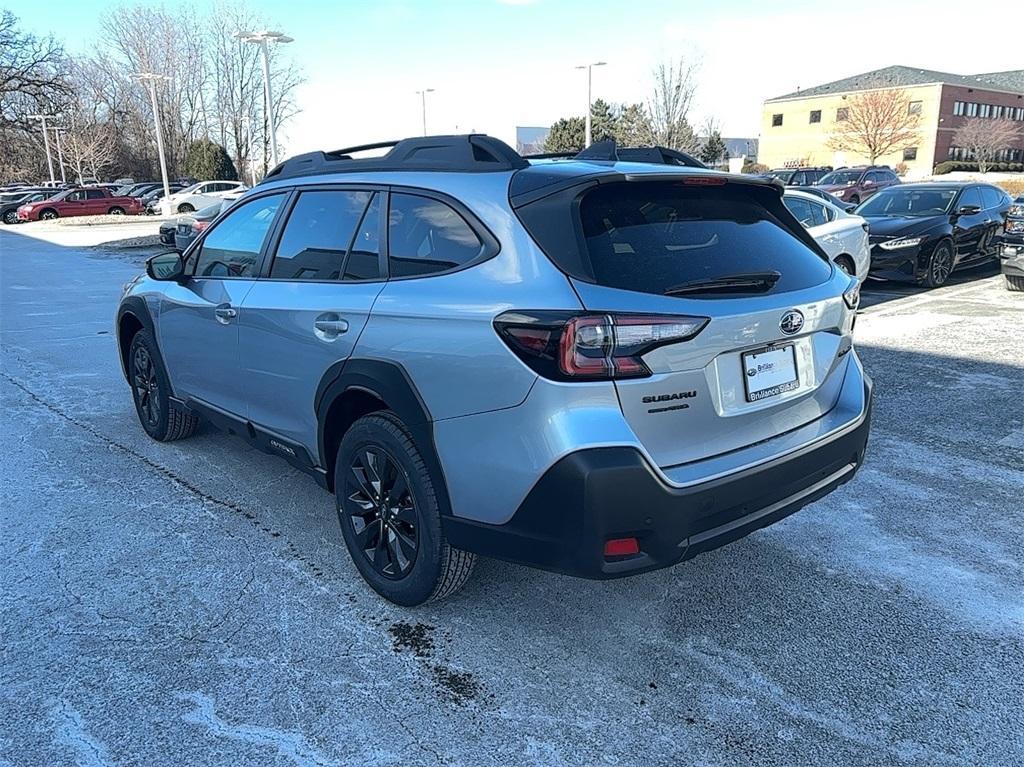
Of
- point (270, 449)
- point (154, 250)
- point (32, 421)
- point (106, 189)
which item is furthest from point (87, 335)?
point (106, 189)

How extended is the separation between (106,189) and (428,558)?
1649 inches

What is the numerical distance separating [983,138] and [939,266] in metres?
61.8

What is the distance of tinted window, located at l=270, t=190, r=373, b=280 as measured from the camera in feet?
11.2

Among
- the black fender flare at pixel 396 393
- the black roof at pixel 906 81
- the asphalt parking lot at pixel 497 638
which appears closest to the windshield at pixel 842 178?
the asphalt parking lot at pixel 497 638

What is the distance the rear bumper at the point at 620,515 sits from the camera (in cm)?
238

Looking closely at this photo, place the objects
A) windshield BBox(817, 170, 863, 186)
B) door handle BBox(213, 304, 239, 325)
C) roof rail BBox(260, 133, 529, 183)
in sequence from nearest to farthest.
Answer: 1. roof rail BBox(260, 133, 529, 183)
2. door handle BBox(213, 304, 239, 325)
3. windshield BBox(817, 170, 863, 186)

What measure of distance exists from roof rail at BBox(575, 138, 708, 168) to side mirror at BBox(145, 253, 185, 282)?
2589 mm

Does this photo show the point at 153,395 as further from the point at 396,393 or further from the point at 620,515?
the point at 620,515

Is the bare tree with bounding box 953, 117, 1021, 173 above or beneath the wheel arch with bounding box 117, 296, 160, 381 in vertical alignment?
above

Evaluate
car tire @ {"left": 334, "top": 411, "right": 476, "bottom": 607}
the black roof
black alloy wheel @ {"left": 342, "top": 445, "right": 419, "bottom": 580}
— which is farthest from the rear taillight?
the black roof

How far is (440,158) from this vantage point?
123 inches

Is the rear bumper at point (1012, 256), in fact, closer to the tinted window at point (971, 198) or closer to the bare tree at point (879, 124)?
the tinted window at point (971, 198)

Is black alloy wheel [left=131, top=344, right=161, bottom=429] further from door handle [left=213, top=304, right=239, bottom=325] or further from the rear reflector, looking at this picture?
the rear reflector

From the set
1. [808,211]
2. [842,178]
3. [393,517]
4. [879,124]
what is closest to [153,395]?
[393,517]
